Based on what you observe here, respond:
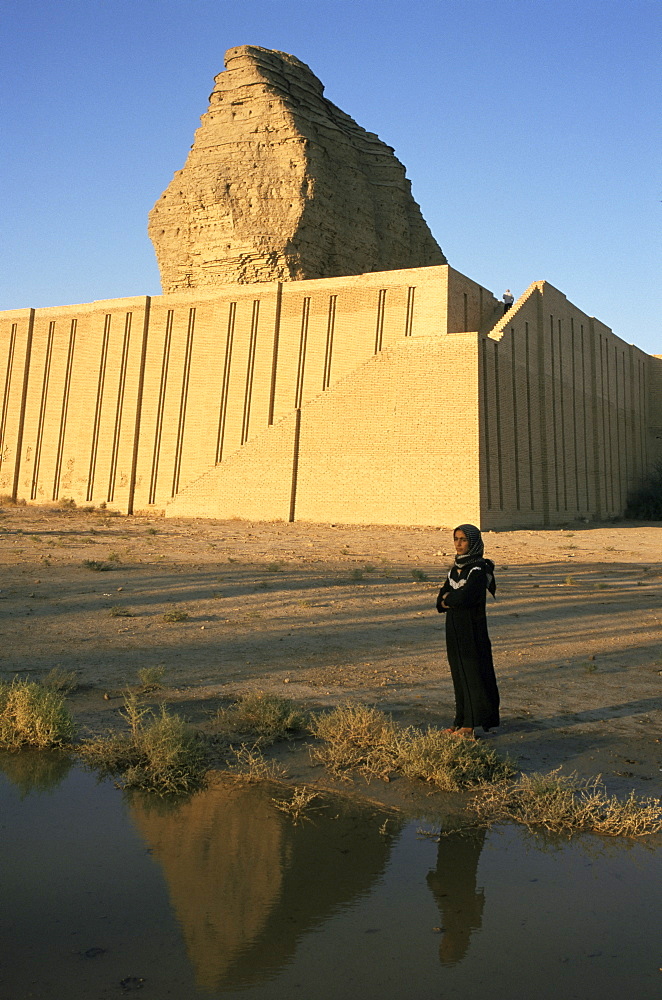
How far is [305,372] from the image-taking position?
30609 mm

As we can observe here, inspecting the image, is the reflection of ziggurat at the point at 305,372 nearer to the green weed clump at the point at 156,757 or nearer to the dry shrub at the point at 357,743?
the dry shrub at the point at 357,743

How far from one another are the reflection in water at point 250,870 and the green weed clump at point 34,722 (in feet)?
3.89

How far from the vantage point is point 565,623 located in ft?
37.6

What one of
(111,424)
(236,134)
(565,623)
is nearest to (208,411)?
(111,424)

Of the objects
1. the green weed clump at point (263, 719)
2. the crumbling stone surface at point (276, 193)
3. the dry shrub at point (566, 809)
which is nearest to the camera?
the dry shrub at point (566, 809)

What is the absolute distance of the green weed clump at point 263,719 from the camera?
20.1 ft

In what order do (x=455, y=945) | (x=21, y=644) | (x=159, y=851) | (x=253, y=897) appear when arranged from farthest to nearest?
(x=21, y=644)
(x=159, y=851)
(x=253, y=897)
(x=455, y=945)

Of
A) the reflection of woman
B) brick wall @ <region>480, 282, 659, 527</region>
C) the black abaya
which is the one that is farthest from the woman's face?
brick wall @ <region>480, 282, 659, 527</region>

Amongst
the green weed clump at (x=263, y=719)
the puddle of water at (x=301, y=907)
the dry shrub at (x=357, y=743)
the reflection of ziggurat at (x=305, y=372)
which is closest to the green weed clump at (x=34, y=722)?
the puddle of water at (x=301, y=907)

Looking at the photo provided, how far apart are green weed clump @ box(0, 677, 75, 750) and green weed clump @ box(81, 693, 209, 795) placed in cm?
28

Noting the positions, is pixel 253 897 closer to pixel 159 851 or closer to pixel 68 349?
pixel 159 851

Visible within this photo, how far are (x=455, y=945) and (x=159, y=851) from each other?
5.39ft

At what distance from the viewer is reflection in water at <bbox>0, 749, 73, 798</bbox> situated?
17.3 ft

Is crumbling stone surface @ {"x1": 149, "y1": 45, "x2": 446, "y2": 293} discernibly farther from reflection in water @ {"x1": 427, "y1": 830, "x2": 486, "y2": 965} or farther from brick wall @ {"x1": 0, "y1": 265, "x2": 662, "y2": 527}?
reflection in water @ {"x1": 427, "y1": 830, "x2": 486, "y2": 965}
